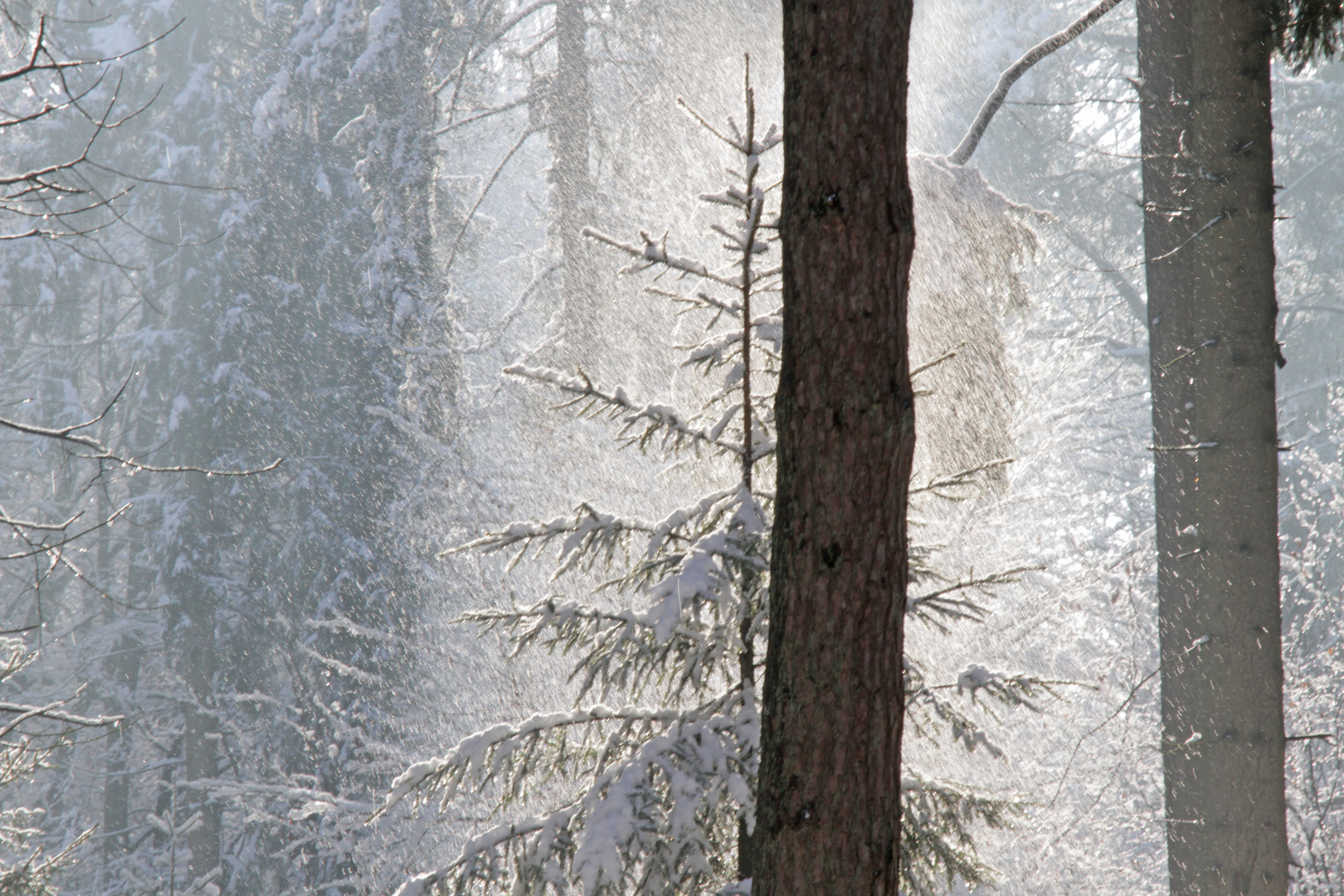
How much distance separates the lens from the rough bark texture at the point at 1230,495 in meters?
4.11

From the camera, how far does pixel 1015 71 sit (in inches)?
203

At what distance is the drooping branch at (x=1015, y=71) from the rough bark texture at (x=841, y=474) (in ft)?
9.26

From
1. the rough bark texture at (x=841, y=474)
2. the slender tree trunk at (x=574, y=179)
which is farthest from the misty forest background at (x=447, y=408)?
the rough bark texture at (x=841, y=474)

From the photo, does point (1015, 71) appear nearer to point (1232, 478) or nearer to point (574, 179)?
point (1232, 478)

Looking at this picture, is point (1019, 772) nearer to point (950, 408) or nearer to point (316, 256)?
point (950, 408)

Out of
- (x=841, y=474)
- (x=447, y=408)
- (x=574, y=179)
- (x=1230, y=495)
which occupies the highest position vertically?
(x=574, y=179)

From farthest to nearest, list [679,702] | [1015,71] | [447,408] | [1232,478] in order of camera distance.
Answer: [447,408]
[1015,71]
[1232,478]
[679,702]

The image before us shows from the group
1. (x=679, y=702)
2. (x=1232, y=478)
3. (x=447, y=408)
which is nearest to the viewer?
(x=679, y=702)

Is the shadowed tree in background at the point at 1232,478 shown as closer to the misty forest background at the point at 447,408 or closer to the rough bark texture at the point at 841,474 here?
the misty forest background at the point at 447,408

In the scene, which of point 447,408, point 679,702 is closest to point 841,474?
point 679,702

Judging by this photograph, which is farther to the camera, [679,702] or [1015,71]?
[1015,71]

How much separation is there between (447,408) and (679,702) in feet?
31.5

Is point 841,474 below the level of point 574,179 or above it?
below

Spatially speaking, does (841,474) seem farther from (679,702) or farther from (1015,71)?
(1015,71)
